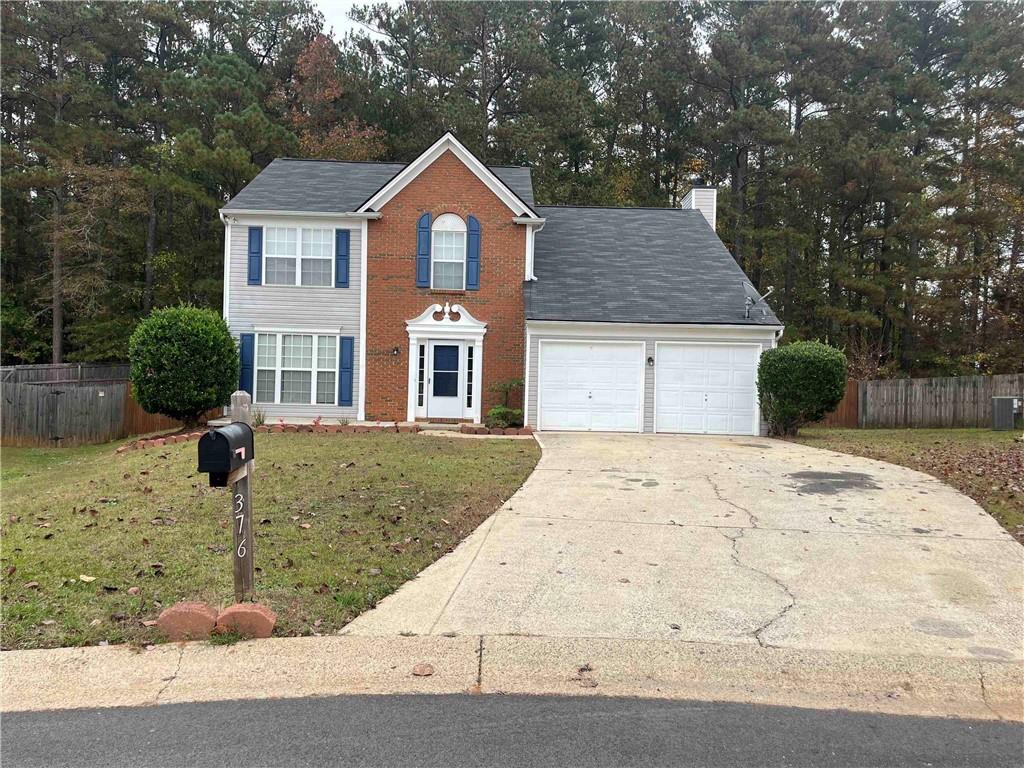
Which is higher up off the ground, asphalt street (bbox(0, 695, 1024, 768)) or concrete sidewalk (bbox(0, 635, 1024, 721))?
concrete sidewalk (bbox(0, 635, 1024, 721))

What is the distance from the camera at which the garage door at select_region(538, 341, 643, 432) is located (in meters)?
17.4

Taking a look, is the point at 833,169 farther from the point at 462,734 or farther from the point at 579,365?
the point at 462,734

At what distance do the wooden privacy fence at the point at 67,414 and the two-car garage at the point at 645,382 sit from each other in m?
9.64

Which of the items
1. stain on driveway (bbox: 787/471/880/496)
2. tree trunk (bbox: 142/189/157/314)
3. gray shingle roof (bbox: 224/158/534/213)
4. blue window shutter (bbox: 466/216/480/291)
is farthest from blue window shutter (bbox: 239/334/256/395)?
tree trunk (bbox: 142/189/157/314)

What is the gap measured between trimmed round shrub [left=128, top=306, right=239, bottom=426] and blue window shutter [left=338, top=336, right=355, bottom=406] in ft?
9.99

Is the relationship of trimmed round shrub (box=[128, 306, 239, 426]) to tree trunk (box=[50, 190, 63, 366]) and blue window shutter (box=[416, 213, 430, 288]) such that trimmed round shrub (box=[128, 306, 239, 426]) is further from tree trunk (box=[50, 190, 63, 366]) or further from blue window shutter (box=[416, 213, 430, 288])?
tree trunk (box=[50, 190, 63, 366])

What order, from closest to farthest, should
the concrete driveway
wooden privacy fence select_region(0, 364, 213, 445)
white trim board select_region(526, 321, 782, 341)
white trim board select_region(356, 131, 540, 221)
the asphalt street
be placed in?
the asphalt street, the concrete driveway, wooden privacy fence select_region(0, 364, 213, 445), white trim board select_region(526, 321, 782, 341), white trim board select_region(356, 131, 540, 221)

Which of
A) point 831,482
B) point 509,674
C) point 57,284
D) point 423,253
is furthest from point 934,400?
point 57,284

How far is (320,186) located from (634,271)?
28.7 feet

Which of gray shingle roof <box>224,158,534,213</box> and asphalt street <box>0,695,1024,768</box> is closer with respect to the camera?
asphalt street <box>0,695,1024,768</box>

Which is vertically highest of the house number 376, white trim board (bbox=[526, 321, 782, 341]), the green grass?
white trim board (bbox=[526, 321, 782, 341])

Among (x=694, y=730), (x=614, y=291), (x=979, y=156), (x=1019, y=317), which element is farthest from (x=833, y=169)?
(x=694, y=730)

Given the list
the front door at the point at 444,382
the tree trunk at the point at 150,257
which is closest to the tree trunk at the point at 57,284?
the tree trunk at the point at 150,257

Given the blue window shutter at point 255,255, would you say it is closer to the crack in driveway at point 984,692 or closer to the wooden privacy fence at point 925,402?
the wooden privacy fence at point 925,402
